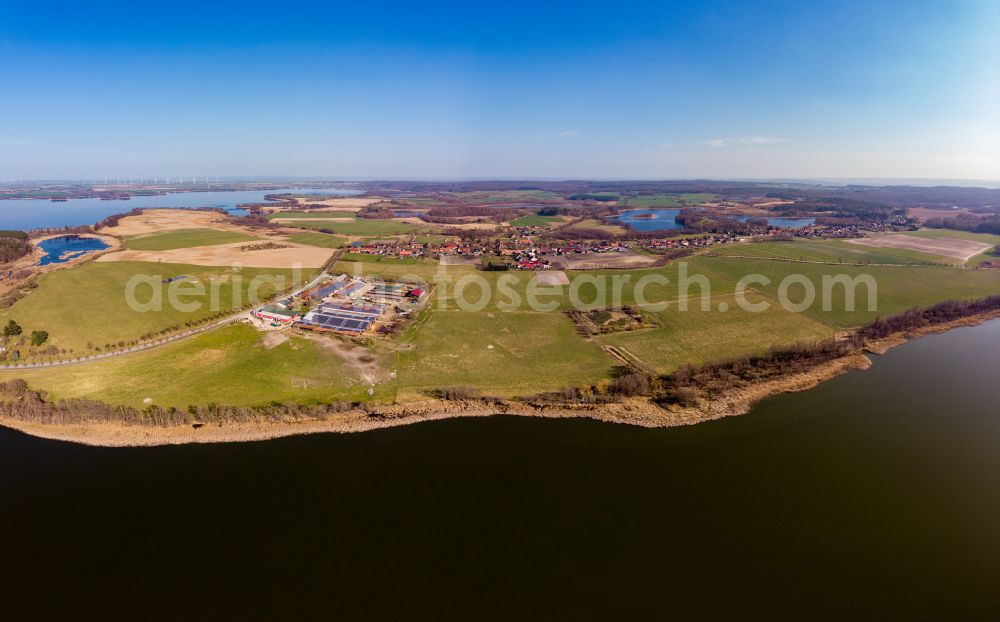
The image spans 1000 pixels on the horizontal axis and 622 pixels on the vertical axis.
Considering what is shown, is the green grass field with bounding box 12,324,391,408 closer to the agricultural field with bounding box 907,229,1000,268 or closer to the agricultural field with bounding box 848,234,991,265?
the agricultural field with bounding box 848,234,991,265

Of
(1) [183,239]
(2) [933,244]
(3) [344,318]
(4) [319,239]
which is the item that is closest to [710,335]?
(3) [344,318]

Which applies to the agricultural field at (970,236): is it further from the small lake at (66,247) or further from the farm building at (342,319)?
the small lake at (66,247)

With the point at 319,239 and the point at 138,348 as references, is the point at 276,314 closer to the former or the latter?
the point at 138,348

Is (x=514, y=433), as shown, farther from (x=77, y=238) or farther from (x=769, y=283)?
(x=77, y=238)

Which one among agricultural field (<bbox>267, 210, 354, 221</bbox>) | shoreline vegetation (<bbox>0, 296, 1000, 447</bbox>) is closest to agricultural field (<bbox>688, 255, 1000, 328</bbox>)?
shoreline vegetation (<bbox>0, 296, 1000, 447</bbox>)

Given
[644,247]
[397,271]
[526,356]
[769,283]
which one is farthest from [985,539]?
[644,247]

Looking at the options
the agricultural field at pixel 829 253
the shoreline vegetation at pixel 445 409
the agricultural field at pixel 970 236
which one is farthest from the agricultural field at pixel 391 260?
the agricultural field at pixel 970 236
